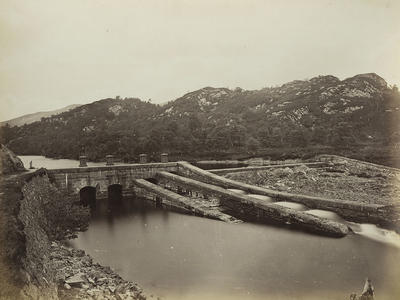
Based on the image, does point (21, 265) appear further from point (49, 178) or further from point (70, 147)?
point (70, 147)

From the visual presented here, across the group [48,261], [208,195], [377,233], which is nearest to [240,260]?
[48,261]

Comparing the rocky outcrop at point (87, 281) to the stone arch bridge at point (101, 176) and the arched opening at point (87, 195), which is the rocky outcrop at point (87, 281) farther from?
the arched opening at point (87, 195)

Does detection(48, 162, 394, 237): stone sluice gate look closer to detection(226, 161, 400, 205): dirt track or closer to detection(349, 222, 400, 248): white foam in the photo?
detection(349, 222, 400, 248): white foam

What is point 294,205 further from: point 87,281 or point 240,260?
point 87,281

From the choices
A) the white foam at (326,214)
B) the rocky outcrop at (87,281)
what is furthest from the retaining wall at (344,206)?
the rocky outcrop at (87,281)

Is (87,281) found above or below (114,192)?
below

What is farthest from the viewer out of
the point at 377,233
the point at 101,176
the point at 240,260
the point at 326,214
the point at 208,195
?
the point at 101,176
